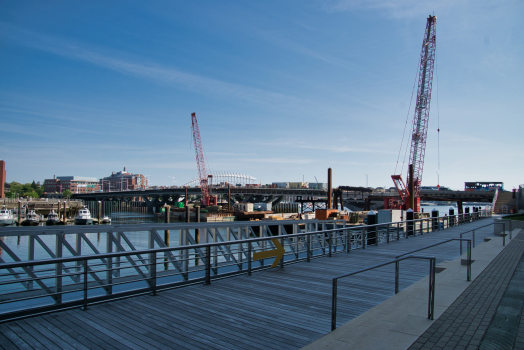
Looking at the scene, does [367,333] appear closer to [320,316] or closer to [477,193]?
[320,316]

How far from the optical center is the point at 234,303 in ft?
23.7

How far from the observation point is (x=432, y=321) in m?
5.82

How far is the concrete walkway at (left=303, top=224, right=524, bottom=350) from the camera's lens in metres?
4.97

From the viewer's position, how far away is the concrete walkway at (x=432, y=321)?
16.3 feet

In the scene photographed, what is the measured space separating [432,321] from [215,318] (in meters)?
3.51

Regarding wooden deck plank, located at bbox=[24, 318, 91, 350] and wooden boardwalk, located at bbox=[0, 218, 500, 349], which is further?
wooden boardwalk, located at bbox=[0, 218, 500, 349]

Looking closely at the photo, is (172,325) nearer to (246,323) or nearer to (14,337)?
(246,323)

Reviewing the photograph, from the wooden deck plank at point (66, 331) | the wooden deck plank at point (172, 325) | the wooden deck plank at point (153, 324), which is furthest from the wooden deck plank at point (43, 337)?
the wooden deck plank at point (172, 325)

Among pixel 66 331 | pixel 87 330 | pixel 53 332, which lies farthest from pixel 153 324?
pixel 53 332

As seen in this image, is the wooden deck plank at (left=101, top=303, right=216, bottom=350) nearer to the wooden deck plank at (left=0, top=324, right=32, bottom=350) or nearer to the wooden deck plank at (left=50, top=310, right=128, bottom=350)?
the wooden deck plank at (left=50, top=310, right=128, bottom=350)

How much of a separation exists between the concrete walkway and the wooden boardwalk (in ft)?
1.74

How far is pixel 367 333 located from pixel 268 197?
128m

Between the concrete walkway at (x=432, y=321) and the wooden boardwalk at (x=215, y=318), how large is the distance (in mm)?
529

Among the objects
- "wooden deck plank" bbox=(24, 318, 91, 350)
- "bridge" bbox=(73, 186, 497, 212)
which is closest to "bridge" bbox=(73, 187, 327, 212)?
"bridge" bbox=(73, 186, 497, 212)
